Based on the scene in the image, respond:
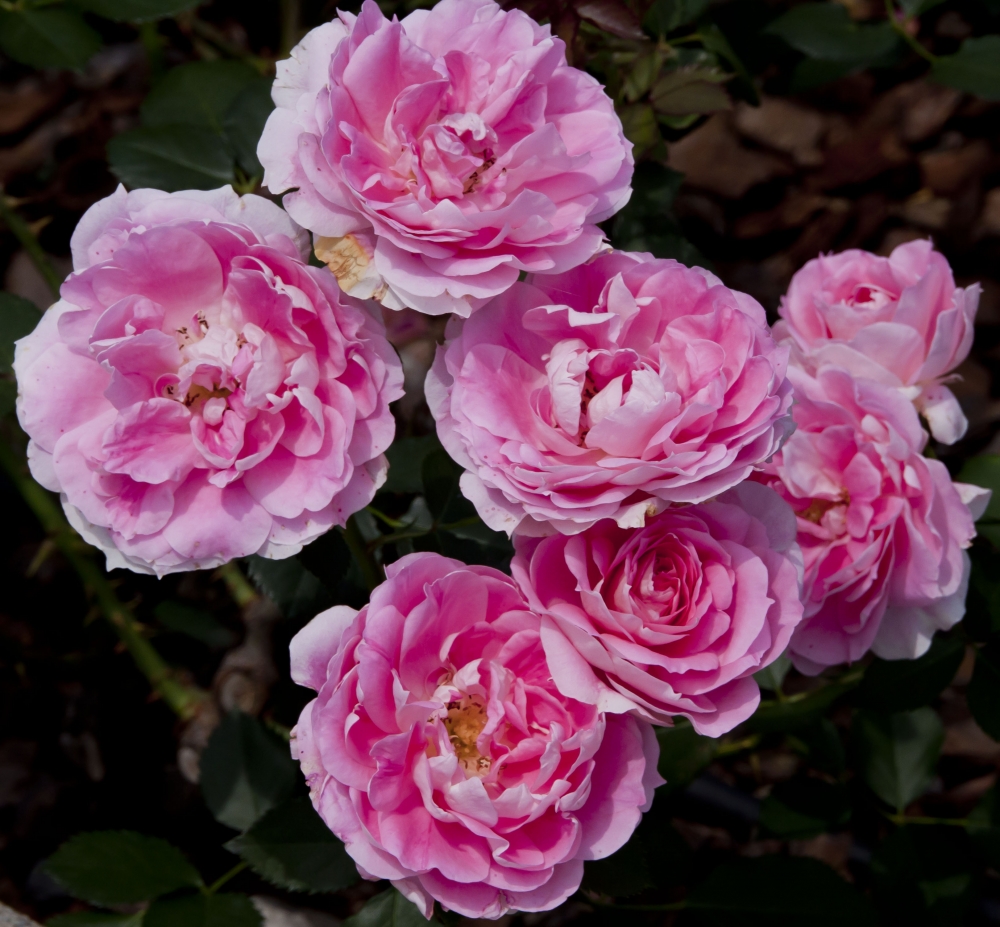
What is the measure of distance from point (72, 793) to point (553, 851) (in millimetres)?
1258

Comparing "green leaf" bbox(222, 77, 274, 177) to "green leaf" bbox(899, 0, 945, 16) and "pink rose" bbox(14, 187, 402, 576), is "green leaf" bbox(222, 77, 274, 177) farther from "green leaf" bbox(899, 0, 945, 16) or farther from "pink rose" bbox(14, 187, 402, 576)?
"green leaf" bbox(899, 0, 945, 16)

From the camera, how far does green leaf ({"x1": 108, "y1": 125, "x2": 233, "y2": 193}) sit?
1268 mm

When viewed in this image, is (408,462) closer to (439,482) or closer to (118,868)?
(439,482)

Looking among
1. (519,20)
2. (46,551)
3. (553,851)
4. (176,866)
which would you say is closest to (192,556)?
(553,851)

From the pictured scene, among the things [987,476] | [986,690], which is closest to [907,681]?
[986,690]

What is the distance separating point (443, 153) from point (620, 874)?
0.67m

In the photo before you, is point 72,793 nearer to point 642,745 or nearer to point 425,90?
point 642,745

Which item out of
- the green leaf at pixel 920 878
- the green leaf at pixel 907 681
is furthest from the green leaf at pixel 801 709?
the green leaf at pixel 920 878

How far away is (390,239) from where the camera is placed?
754mm

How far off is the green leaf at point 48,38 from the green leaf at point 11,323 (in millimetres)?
319

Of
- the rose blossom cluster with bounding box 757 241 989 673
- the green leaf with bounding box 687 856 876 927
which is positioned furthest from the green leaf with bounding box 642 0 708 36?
the green leaf with bounding box 687 856 876 927

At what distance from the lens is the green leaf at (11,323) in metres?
1.16

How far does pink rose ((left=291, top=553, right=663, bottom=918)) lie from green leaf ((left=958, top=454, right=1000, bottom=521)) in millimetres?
660

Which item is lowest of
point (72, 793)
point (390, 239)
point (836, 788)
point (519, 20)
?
point (72, 793)
